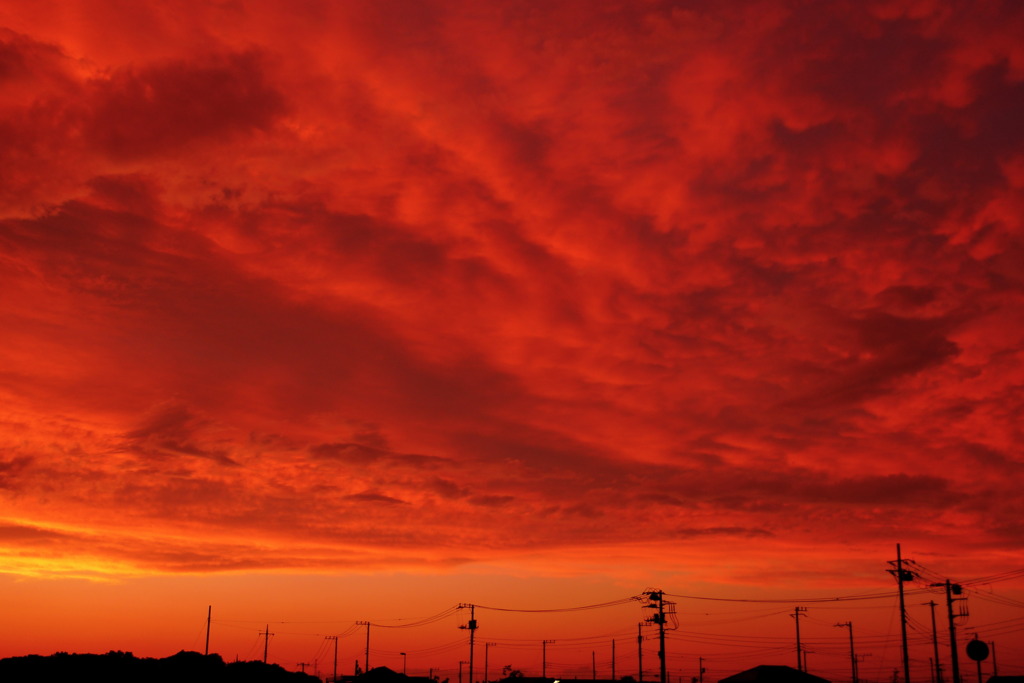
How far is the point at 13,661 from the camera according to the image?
11375cm

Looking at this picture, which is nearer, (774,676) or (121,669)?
(774,676)

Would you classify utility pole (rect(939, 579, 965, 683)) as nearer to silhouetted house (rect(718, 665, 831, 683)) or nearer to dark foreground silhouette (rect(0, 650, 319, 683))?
silhouetted house (rect(718, 665, 831, 683))

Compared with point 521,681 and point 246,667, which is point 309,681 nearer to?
point 246,667

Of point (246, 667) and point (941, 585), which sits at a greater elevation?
point (941, 585)

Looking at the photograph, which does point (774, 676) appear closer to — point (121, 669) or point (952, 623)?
point (952, 623)

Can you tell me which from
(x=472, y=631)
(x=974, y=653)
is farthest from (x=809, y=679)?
(x=472, y=631)

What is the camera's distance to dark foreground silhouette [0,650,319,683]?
109688 millimetres

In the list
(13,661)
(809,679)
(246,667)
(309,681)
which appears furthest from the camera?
(309,681)

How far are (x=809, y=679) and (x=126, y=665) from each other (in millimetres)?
85231

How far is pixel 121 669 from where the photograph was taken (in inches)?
4535

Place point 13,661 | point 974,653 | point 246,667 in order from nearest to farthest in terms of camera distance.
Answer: point 974,653 → point 13,661 → point 246,667

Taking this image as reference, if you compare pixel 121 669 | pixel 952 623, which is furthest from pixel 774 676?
pixel 121 669

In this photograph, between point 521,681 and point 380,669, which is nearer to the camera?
point 380,669

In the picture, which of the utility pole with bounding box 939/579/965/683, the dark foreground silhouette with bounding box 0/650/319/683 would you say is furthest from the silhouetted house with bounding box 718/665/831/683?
the dark foreground silhouette with bounding box 0/650/319/683
